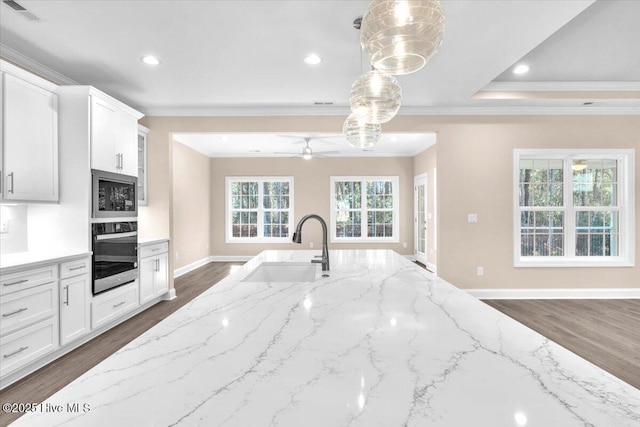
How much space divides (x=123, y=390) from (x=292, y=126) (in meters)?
4.20

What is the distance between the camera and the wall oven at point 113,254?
3123mm

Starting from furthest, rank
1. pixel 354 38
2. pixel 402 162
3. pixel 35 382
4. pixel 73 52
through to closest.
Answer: pixel 402 162 < pixel 73 52 < pixel 354 38 < pixel 35 382

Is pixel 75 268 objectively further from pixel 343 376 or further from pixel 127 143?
pixel 343 376

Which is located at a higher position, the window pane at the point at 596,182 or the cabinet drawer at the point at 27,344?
the window pane at the point at 596,182

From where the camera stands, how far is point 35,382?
7.83ft

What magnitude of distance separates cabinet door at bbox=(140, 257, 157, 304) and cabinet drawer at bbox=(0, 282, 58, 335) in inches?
48.3

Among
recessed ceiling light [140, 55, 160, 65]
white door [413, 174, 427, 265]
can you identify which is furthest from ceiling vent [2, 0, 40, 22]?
white door [413, 174, 427, 265]

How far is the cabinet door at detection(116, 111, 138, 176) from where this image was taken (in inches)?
142

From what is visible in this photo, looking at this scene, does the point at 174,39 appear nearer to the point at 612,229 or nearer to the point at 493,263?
the point at 493,263

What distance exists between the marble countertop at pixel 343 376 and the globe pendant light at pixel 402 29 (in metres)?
1.01

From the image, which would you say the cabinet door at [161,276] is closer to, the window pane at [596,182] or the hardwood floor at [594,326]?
the hardwood floor at [594,326]

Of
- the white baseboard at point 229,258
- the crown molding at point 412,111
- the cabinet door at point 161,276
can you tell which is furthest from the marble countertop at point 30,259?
the white baseboard at point 229,258

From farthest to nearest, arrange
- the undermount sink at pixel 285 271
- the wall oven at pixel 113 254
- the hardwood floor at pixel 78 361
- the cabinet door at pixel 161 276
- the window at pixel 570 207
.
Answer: the window at pixel 570 207, the cabinet door at pixel 161 276, the wall oven at pixel 113 254, the hardwood floor at pixel 78 361, the undermount sink at pixel 285 271

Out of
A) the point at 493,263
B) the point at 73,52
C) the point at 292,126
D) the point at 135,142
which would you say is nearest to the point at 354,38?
the point at 292,126
